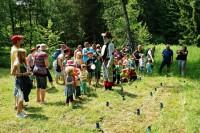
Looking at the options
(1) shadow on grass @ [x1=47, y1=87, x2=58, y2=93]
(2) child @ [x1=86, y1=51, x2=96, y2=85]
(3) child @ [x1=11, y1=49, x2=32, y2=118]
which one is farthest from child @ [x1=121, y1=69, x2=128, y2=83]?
(3) child @ [x1=11, y1=49, x2=32, y2=118]

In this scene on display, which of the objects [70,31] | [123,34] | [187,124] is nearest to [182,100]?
[187,124]

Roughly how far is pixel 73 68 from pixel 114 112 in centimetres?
240

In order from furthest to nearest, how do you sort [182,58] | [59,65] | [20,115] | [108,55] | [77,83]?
[182,58] < [59,65] < [108,55] < [77,83] < [20,115]

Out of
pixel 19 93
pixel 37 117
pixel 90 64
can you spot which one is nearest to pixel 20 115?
pixel 37 117

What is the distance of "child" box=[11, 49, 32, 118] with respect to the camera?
12.8m

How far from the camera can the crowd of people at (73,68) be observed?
13.0m

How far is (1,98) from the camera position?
690 inches

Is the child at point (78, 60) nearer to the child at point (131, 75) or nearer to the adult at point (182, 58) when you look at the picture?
the child at point (131, 75)

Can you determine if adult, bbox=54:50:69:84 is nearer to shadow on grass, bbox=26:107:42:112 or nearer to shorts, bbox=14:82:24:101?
shadow on grass, bbox=26:107:42:112

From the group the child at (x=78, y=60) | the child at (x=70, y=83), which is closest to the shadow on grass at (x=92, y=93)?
the child at (x=78, y=60)

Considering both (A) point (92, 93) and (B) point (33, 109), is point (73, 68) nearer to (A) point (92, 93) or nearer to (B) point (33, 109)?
(B) point (33, 109)

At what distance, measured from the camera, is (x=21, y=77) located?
43.2 ft

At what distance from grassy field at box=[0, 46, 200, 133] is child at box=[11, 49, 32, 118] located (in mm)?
479

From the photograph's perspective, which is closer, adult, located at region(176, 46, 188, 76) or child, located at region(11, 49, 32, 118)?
child, located at region(11, 49, 32, 118)
